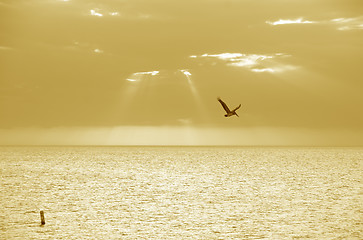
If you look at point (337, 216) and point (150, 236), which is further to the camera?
point (337, 216)

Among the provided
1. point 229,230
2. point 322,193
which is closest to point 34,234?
point 229,230

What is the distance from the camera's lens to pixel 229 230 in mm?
39219

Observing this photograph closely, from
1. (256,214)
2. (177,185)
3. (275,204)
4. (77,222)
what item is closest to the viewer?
(77,222)

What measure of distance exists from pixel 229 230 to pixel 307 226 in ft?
23.2

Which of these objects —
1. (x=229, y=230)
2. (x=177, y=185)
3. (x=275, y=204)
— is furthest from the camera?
(x=177, y=185)

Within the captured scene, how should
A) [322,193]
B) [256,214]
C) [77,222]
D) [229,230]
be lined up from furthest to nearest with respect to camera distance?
1. [322,193]
2. [256,214]
3. [77,222]
4. [229,230]

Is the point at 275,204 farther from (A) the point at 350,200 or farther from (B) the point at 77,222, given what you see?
(B) the point at 77,222

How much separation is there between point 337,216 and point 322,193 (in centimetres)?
2314

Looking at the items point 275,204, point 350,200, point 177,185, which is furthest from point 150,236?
point 177,185

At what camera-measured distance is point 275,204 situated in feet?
182

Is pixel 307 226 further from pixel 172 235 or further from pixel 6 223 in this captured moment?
pixel 6 223

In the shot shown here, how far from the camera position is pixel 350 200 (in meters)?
57.9

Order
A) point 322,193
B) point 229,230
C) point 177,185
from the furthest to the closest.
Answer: point 177,185 < point 322,193 < point 229,230

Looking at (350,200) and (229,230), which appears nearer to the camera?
(229,230)
